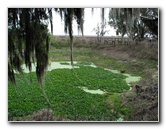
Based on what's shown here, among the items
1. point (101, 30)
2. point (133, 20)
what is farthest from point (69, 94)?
point (133, 20)

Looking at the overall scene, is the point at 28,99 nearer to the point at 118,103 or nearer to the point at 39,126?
the point at 39,126

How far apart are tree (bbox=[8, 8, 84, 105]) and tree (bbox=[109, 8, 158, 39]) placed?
1.25 ft

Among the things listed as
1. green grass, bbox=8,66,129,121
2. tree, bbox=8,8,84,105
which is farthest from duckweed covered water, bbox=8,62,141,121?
tree, bbox=8,8,84,105

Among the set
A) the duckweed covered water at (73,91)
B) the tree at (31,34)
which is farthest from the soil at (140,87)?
the tree at (31,34)

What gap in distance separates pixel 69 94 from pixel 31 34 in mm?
1323

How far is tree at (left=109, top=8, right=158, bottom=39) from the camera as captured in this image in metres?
1.96

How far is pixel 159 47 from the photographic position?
2.21 m

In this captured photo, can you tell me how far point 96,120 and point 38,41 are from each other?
1017mm

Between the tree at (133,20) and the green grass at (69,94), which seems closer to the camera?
the tree at (133,20)

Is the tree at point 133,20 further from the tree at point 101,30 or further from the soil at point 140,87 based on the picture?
the soil at point 140,87

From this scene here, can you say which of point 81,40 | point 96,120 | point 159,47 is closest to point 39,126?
point 96,120

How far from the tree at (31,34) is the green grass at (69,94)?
23 centimetres

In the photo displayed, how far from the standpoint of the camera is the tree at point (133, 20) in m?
1.96

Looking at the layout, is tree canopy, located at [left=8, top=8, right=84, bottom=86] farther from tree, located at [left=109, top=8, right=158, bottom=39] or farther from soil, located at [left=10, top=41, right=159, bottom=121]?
soil, located at [left=10, top=41, right=159, bottom=121]
